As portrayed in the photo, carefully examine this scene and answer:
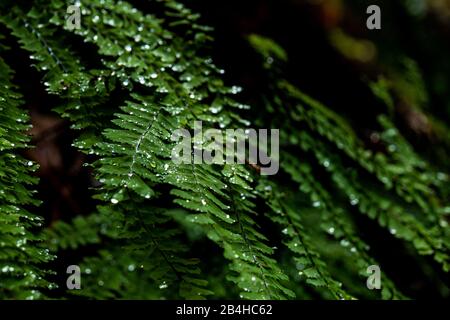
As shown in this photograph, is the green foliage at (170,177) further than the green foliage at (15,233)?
Yes

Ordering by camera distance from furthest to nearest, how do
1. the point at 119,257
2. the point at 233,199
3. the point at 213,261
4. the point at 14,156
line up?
the point at 213,261, the point at 119,257, the point at 233,199, the point at 14,156

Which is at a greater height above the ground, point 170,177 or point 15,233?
point 170,177

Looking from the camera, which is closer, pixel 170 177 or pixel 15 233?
pixel 15 233

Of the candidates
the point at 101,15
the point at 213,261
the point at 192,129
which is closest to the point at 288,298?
the point at 192,129

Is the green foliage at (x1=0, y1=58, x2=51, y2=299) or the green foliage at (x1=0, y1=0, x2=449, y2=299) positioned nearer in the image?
the green foliage at (x1=0, y1=58, x2=51, y2=299)

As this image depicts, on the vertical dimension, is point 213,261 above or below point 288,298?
above

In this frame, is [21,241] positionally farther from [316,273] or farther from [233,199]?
[316,273]

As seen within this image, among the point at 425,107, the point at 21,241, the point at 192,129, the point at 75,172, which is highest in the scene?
the point at 425,107

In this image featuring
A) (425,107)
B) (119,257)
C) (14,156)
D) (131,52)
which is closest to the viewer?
(14,156)
